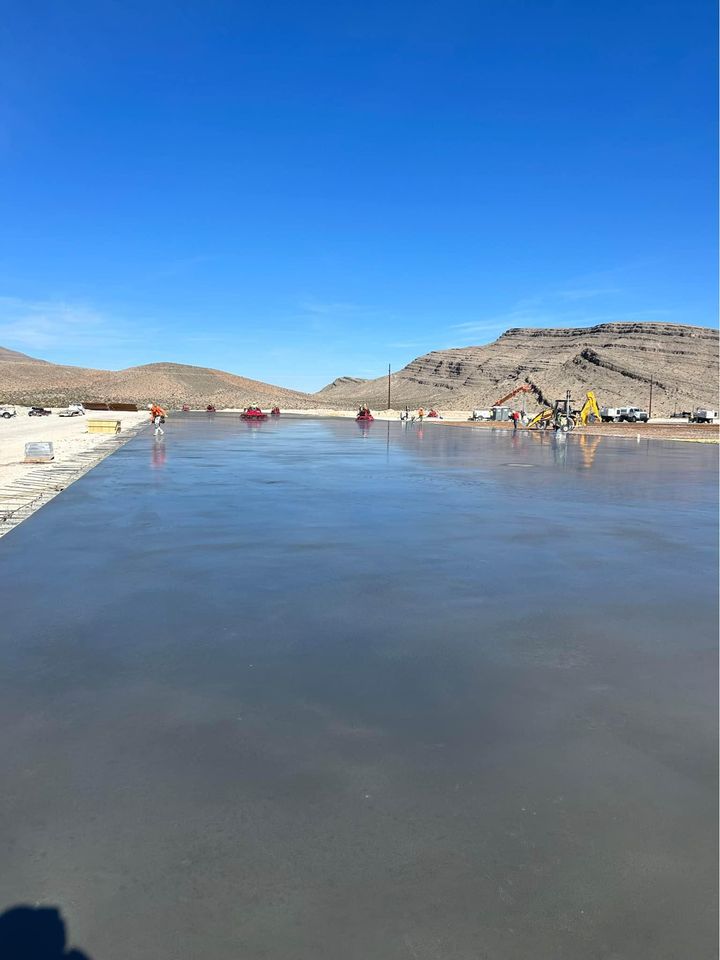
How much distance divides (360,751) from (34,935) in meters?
2.01

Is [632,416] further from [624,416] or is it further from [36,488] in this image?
[36,488]

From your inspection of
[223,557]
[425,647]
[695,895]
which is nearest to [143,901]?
[695,895]

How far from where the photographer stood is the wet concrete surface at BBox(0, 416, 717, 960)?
9.96ft

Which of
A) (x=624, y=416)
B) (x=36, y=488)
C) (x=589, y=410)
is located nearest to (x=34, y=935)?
(x=36, y=488)

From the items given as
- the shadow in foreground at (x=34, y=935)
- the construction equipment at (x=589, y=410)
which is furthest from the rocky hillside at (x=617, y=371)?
the shadow in foreground at (x=34, y=935)

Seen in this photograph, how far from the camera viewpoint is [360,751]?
436 centimetres

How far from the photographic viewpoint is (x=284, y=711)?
4.92 metres

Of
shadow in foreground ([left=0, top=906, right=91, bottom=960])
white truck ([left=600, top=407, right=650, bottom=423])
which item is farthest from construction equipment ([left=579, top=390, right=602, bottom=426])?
shadow in foreground ([left=0, top=906, right=91, bottom=960])

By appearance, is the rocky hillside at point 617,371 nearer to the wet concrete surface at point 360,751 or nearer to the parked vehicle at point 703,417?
the parked vehicle at point 703,417

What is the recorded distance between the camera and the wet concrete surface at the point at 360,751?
3035 mm

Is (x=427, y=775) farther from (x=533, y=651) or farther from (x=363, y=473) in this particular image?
(x=363, y=473)

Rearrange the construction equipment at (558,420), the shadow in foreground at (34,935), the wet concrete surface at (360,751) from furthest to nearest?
1. the construction equipment at (558,420)
2. the wet concrete surface at (360,751)
3. the shadow in foreground at (34,935)

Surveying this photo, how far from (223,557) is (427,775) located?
6.11m

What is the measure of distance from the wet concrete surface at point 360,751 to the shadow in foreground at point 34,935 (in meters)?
0.07
